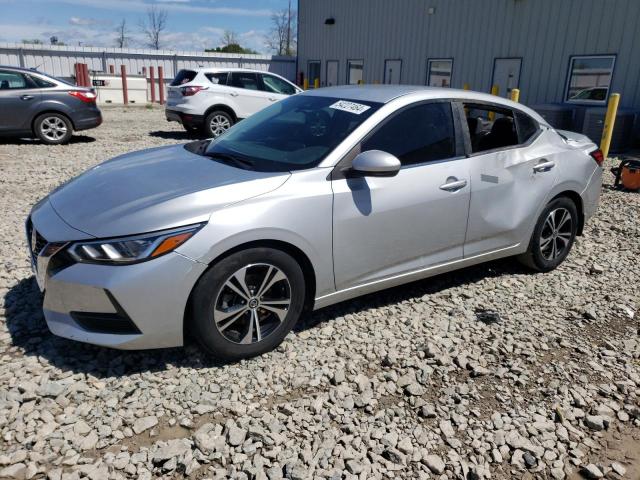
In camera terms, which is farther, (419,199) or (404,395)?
(419,199)

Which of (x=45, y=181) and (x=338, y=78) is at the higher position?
(x=338, y=78)

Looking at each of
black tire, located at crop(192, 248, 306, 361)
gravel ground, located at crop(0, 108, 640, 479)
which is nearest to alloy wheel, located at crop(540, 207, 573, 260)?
gravel ground, located at crop(0, 108, 640, 479)

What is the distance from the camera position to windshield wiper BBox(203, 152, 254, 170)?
3.35 metres

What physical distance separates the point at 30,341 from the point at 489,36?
15.6m

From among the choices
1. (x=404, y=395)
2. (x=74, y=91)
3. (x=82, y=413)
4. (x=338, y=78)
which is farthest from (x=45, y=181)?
(x=338, y=78)

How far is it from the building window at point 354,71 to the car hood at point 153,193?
19667 mm

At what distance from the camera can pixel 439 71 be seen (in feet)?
58.1

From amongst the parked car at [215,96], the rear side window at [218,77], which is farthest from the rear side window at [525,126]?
the rear side window at [218,77]

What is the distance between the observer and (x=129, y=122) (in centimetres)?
1558

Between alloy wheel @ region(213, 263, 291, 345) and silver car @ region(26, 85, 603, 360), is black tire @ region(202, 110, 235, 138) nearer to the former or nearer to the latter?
silver car @ region(26, 85, 603, 360)

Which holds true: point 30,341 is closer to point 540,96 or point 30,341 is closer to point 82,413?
point 82,413

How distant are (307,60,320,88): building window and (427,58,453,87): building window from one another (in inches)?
327

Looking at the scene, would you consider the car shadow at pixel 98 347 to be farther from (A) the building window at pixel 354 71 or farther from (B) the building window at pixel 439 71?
(A) the building window at pixel 354 71

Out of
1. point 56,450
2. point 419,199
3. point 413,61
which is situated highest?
point 413,61
